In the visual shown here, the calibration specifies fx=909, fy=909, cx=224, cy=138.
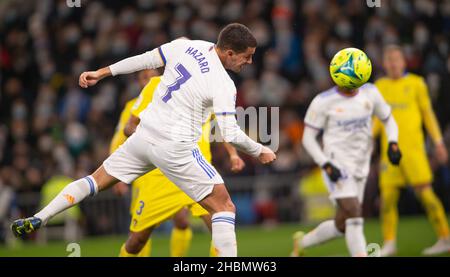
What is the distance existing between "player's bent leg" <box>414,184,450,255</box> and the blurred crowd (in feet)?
14.7

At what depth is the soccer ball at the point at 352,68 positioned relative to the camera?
29.5 feet

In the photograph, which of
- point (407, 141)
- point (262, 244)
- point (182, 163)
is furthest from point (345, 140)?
point (262, 244)

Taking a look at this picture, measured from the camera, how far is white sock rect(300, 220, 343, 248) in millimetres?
9859

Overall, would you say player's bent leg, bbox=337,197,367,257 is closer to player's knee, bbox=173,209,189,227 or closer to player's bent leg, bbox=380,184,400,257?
player's knee, bbox=173,209,189,227

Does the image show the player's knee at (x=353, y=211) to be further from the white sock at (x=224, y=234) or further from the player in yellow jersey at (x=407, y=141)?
the player in yellow jersey at (x=407, y=141)

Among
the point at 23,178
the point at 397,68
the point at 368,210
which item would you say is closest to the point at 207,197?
the point at 397,68

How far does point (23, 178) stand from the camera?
18.4m

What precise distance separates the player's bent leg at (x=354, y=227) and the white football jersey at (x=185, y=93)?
2196 millimetres

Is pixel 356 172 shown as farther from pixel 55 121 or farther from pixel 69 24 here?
pixel 69 24

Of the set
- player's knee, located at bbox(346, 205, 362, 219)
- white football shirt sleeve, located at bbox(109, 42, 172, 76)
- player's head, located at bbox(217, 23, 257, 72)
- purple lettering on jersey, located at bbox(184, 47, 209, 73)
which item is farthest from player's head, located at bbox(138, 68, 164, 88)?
player's knee, located at bbox(346, 205, 362, 219)

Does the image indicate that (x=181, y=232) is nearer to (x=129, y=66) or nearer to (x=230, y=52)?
(x=129, y=66)

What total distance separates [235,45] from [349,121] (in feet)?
7.61

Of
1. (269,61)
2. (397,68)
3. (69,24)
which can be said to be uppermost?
(69,24)
